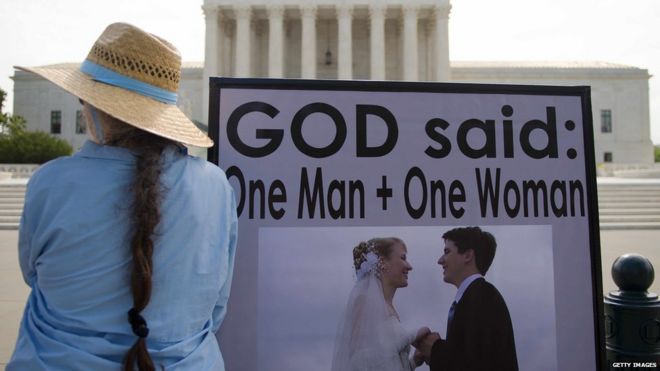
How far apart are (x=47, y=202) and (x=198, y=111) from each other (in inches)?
1972

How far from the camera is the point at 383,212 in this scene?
105 inches

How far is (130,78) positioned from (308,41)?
4463 cm

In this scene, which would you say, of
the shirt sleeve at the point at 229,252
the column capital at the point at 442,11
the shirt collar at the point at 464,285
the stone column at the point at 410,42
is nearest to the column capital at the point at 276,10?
the stone column at the point at 410,42

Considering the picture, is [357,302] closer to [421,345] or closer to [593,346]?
[421,345]

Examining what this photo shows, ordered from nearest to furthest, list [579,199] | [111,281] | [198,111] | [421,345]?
[111,281] → [421,345] → [579,199] → [198,111]

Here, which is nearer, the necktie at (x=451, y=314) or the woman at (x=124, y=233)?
the woman at (x=124, y=233)

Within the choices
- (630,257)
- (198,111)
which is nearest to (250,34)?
(198,111)

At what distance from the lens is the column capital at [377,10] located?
44938mm

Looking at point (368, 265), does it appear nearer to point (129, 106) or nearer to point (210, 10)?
point (129, 106)

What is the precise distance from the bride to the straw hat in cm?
130

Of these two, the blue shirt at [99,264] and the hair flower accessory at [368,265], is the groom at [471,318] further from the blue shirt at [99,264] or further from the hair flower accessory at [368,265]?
the blue shirt at [99,264]

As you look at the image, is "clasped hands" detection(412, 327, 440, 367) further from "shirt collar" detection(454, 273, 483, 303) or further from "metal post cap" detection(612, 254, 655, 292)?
"metal post cap" detection(612, 254, 655, 292)

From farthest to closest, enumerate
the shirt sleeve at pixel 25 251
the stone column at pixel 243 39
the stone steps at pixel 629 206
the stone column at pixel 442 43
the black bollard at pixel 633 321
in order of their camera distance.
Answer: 1. the stone column at pixel 442 43
2. the stone column at pixel 243 39
3. the stone steps at pixel 629 206
4. the black bollard at pixel 633 321
5. the shirt sleeve at pixel 25 251

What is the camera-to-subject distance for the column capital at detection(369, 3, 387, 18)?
4494 centimetres
